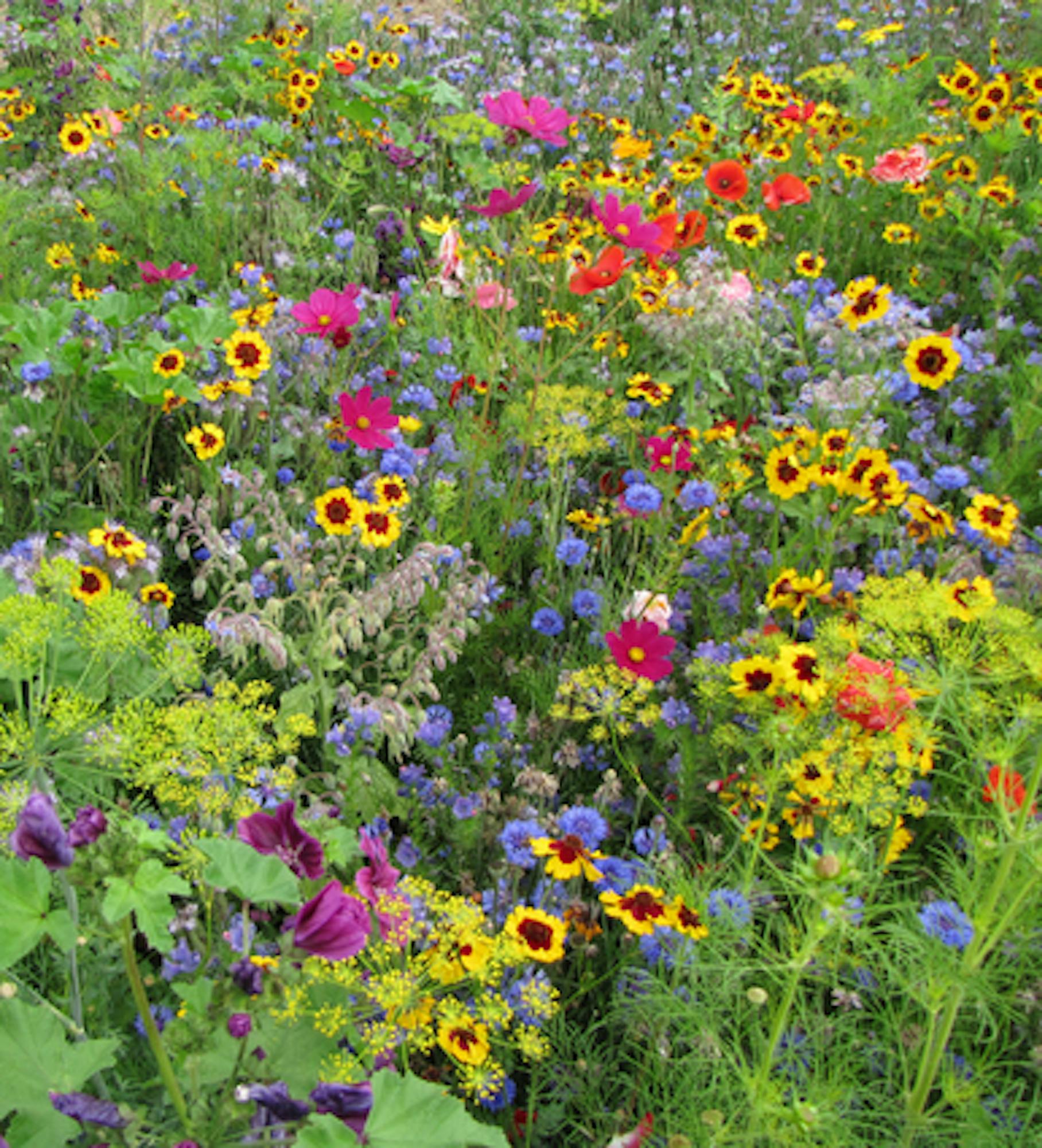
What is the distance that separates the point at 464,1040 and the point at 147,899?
618 mm

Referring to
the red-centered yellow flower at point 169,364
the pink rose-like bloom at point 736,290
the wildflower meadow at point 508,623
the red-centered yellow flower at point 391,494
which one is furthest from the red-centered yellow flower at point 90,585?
the pink rose-like bloom at point 736,290

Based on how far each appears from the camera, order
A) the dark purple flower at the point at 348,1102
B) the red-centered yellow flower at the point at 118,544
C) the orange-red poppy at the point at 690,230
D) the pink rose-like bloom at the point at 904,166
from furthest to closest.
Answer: the pink rose-like bloom at the point at 904,166
the orange-red poppy at the point at 690,230
the red-centered yellow flower at the point at 118,544
the dark purple flower at the point at 348,1102

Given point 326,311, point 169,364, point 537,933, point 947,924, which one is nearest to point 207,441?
point 169,364

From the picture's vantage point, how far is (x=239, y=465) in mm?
2572

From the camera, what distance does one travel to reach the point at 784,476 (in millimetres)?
2229

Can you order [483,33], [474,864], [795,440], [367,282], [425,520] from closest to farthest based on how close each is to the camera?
1. [474,864]
2. [795,440]
3. [425,520]
4. [367,282]
5. [483,33]

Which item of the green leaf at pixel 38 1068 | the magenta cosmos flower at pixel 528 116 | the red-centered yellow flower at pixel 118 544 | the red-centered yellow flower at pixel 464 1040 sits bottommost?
the red-centered yellow flower at pixel 464 1040

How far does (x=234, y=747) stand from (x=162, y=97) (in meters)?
4.24

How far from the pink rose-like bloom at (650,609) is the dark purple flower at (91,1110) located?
136cm

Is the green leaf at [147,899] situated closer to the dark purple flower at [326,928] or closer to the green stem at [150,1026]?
the green stem at [150,1026]

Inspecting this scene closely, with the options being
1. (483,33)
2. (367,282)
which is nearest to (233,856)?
(367,282)

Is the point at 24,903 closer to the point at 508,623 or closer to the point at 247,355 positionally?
the point at 508,623

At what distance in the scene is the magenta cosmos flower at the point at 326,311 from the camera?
238 cm

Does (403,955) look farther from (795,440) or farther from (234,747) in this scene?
(795,440)
